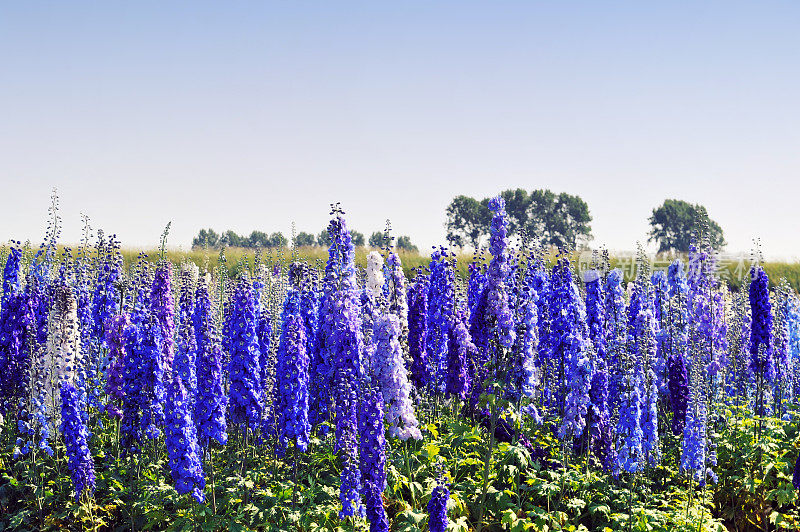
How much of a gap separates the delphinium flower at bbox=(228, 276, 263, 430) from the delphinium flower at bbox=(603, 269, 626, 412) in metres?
4.15

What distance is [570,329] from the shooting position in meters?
7.63

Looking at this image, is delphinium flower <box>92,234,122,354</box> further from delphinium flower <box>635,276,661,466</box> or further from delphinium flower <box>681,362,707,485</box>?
delphinium flower <box>681,362,707,485</box>

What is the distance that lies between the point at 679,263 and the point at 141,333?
9.57 metres

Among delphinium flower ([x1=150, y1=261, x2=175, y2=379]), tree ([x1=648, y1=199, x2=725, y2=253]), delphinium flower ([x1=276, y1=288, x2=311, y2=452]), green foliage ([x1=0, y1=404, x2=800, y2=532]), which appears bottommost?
green foliage ([x1=0, y1=404, x2=800, y2=532])

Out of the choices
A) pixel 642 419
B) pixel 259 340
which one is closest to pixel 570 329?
pixel 642 419

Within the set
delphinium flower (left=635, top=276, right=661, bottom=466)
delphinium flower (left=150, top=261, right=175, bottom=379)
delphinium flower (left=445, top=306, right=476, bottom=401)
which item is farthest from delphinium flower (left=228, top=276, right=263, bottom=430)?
delphinium flower (left=635, top=276, right=661, bottom=466)

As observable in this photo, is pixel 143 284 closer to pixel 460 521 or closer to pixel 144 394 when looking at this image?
pixel 144 394

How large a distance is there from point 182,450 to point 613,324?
625 centimetres

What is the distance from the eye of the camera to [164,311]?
7.32 metres

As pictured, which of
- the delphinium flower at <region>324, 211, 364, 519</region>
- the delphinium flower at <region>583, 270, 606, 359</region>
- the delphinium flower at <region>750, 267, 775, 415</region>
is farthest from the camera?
the delphinium flower at <region>750, 267, 775, 415</region>

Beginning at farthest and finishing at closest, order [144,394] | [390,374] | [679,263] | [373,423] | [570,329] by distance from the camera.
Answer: [679,263], [570,329], [144,394], [390,374], [373,423]

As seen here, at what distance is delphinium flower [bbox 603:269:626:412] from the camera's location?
24.0 ft

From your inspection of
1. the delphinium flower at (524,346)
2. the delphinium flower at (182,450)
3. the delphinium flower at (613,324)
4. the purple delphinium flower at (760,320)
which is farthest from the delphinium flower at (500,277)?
the purple delphinium flower at (760,320)

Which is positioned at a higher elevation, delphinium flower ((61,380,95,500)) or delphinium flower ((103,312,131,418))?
delphinium flower ((103,312,131,418))
